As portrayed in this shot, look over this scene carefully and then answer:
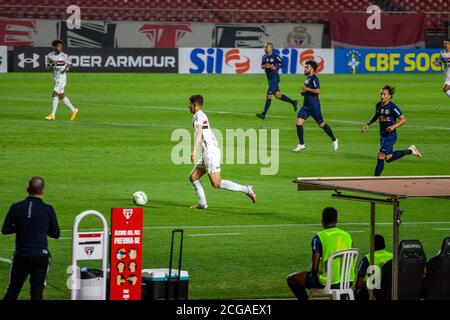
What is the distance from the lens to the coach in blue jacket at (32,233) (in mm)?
11976

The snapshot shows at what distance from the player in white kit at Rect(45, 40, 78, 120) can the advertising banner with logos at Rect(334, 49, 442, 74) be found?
20747mm

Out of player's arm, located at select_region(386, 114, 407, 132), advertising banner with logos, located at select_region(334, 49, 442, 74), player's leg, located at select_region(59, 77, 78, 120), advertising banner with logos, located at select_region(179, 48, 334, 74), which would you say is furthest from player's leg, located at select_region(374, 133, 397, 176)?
advertising banner with logos, located at select_region(334, 49, 442, 74)

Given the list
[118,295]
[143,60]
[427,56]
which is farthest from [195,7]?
[118,295]

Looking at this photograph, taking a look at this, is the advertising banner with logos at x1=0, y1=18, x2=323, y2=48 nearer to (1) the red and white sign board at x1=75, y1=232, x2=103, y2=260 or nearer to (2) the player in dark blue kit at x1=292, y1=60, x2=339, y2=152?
(2) the player in dark blue kit at x1=292, y1=60, x2=339, y2=152

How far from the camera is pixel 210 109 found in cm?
3638

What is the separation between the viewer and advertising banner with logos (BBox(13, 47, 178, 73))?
4594 cm

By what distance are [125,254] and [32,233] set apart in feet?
3.37

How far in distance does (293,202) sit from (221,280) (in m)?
7.10

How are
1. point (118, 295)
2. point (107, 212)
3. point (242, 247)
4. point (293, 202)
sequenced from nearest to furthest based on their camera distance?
1. point (118, 295)
2. point (242, 247)
3. point (107, 212)
4. point (293, 202)

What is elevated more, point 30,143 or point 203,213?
point 30,143

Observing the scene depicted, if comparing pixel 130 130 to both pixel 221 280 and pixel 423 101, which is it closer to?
pixel 423 101

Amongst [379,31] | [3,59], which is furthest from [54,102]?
[379,31]

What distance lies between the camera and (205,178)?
25.8 m

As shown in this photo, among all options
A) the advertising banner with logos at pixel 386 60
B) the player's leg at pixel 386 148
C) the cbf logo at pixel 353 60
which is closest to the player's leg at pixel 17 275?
the player's leg at pixel 386 148
